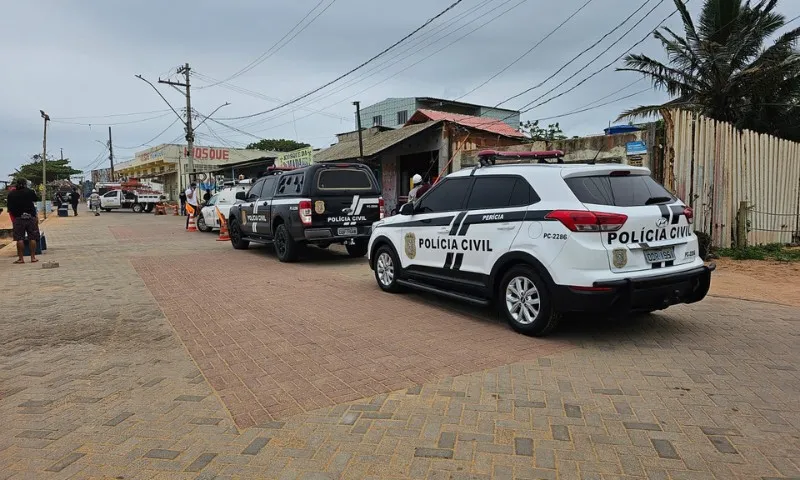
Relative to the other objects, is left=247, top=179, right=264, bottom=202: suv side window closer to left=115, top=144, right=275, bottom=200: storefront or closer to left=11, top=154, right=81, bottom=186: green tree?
left=115, top=144, right=275, bottom=200: storefront

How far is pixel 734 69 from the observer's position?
16938 millimetres

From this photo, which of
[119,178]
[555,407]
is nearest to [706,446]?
[555,407]

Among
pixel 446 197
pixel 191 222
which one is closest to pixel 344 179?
pixel 446 197

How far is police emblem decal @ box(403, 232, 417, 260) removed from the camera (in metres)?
6.82

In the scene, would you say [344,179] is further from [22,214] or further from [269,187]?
[22,214]

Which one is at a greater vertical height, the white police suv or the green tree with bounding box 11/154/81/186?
the green tree with bounding box 11/154/81/186

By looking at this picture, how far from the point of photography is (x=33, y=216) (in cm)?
1117

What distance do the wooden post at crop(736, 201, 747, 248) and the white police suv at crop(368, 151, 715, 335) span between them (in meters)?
5.91

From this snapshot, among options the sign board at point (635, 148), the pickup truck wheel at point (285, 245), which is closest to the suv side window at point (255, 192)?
the pickup truck wheel at point (285, 245)

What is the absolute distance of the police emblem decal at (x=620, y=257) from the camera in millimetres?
4617

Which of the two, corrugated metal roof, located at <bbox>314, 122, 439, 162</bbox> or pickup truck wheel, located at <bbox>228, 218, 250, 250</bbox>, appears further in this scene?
corrugated metal roof, located at <bbox>314, 122, 439, 162</bbox>

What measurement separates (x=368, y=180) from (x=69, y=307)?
222 inches

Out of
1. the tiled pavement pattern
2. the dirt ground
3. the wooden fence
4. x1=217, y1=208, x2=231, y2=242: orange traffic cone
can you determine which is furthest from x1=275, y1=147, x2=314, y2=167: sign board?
the tiled pavement pattern

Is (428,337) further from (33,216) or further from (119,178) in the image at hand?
(119,178)
